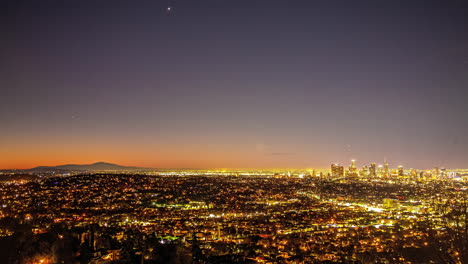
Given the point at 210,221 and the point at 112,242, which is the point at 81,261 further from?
the point at 210,221

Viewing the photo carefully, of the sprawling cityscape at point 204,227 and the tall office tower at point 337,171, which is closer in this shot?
the sprawling cityscape at point 204,227

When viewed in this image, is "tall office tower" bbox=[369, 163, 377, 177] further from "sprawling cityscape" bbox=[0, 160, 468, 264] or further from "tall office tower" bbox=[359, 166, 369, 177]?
"sprawling cityscape" bbox=[0, 160, 468, 264]

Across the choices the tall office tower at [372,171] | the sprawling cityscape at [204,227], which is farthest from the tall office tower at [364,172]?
the sprawling cityscape at [204,227]

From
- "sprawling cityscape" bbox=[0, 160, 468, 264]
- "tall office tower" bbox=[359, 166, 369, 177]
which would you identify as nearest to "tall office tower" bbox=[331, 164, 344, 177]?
"tall office tower" bbox=[359, 166, 369, 177]

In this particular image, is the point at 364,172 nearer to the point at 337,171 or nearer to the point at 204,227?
the point at 337,171

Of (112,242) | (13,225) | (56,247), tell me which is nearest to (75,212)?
(13,225)

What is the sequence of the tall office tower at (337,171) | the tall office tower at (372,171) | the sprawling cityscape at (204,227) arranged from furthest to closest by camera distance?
the tall office tower at (337,171) < the tall office tower at (372,171) < the sprawling cityscape at (204,227)

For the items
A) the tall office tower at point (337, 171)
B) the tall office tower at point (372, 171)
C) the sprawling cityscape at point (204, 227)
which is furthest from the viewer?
the tall office tower at point (337, 171)

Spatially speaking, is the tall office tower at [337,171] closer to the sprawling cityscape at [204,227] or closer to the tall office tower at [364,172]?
the tall office tower at [364,172]
